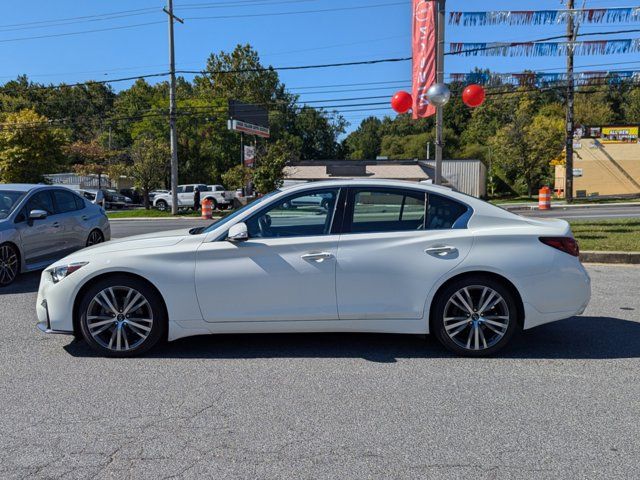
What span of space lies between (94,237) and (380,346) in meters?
6.87

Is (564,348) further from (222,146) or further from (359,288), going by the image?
(222,146)

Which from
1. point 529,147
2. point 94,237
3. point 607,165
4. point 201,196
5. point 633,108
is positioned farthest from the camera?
point 633,108

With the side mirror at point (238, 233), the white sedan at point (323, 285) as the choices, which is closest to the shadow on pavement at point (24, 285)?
the white sedan at point (323, 285)

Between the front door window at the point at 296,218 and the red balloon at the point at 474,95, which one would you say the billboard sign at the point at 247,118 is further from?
the front door window at the point at 296,218

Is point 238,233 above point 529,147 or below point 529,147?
below

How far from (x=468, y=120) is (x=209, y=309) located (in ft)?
289

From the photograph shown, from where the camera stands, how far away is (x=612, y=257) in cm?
980

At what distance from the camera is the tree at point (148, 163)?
35.8 meters

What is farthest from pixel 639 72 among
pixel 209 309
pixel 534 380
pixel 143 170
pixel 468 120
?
pixel 468 120

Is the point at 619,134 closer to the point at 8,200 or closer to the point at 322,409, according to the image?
the point at 8,200

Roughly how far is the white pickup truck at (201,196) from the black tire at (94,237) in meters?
23.2

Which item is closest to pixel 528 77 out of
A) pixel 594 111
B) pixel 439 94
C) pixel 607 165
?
pixel 439 94

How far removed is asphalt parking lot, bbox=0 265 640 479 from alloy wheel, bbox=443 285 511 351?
24cm

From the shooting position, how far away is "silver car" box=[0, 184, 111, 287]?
26.9 ft
